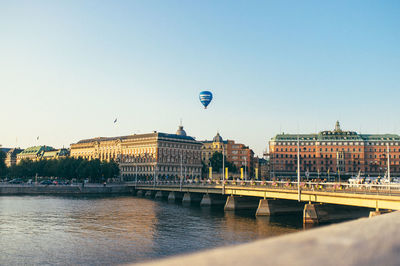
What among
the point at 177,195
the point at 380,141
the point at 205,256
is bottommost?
the point at 177,195

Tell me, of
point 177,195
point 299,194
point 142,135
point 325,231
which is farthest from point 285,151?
point 325,231

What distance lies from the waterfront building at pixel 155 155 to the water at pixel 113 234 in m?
102

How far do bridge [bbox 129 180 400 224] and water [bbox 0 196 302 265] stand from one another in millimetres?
3456

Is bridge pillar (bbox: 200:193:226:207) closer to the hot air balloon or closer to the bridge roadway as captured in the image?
the bridge roadway

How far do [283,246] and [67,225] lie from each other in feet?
169

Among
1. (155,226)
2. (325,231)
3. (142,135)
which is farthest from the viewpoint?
(142,135)

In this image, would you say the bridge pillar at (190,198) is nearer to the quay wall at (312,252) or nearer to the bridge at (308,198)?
the bridge at (308,198)

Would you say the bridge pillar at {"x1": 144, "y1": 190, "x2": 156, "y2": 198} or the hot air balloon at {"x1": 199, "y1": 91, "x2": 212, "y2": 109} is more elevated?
the hot air balloon at {"x1": 199, "y1": 91, "x2": 212, "y2": 109}

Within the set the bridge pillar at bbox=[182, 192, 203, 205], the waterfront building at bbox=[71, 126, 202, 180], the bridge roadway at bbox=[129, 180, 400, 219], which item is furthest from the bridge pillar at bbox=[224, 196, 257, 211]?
the waterfront building at bbox=[71, 126, 202, 180]

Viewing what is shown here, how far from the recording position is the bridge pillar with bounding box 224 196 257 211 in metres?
74.2

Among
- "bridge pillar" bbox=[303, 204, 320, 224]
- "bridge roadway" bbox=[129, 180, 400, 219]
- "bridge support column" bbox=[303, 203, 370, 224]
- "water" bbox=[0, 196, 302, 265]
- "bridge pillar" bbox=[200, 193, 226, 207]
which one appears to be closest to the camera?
"water" bbox=[0, 196, 302, 265]

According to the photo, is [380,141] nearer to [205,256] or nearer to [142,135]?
[142,135]

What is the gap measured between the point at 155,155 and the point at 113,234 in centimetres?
12407

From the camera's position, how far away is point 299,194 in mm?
56281
